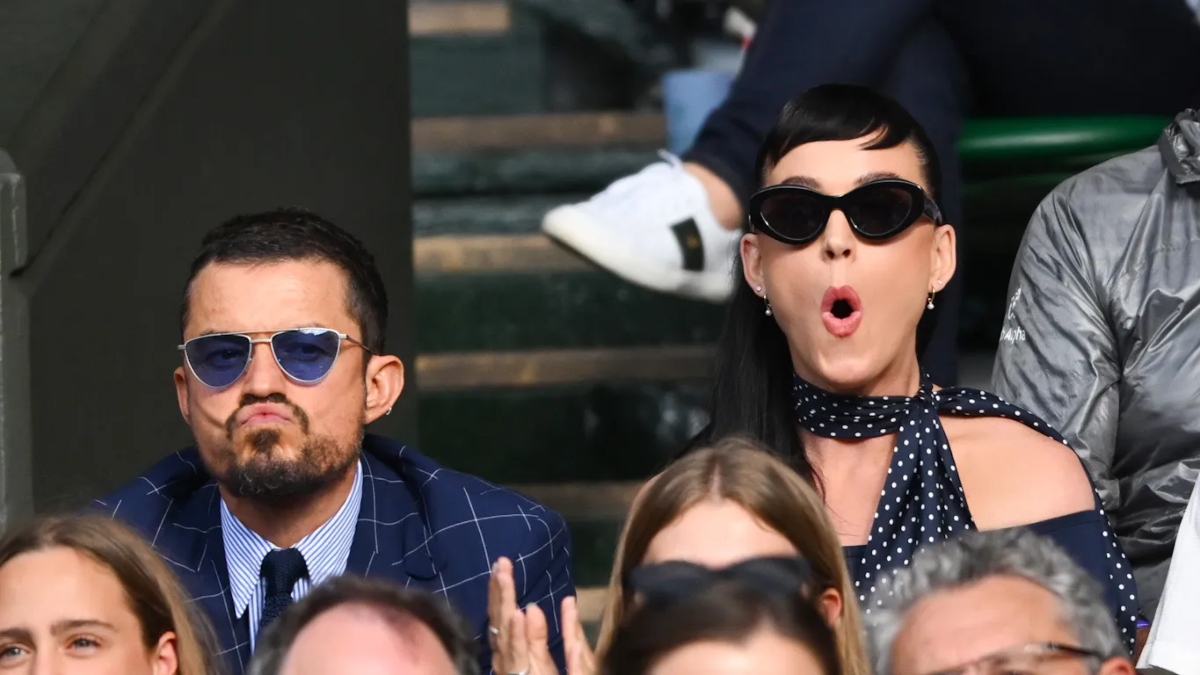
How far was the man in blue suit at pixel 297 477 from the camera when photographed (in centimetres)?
301

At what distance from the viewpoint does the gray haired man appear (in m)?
2.28

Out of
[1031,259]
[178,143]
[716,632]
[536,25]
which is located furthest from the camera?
[536,25]

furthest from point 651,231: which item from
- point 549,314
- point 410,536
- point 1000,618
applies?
point 1000,618

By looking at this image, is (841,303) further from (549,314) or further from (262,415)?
(549,314)

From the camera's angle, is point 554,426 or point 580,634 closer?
point 580,634

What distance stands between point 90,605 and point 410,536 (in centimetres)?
67

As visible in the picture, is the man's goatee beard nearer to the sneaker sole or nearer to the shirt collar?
the shirt collar

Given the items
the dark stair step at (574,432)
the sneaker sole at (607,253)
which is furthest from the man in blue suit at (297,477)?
the dark stair step at (574,432)

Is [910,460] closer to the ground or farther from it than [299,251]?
closer to the ground

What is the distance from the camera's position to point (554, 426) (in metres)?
4.97

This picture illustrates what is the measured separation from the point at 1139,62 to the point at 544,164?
176cm

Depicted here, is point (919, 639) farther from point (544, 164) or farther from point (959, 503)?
point (544, 164)

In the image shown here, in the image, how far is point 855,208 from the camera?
3068 mm

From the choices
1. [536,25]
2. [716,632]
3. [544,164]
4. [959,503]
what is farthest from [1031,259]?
[536,25]
